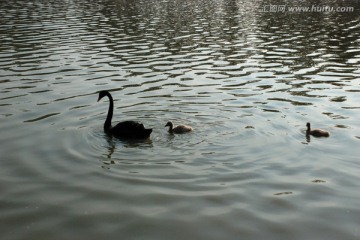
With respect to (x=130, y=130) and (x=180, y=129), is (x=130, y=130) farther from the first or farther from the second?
(x=180, y=129)

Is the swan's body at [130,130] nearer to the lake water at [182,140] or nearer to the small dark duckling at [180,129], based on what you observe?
the lake water at [182,140]

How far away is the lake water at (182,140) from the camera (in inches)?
313

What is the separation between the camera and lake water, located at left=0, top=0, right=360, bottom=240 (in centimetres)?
795

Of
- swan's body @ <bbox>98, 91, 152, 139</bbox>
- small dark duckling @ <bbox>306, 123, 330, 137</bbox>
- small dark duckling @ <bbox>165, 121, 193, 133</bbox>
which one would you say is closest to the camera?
swan's body @ <bbox>98, 91, 152, 139</bbox>

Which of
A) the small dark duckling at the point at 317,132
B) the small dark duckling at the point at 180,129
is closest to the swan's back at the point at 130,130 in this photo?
the small dark duckling at the point at 180,129

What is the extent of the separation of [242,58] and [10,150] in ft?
43.2

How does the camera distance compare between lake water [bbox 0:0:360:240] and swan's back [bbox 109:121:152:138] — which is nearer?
lake water [bbox 0:0:360:240]

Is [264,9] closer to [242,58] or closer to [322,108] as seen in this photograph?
[242,58]

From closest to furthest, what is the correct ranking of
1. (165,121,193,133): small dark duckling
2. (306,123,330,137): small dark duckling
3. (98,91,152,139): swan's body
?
(98,91,152,139): swan's body, (306,123,330,137): small dark duckling, (165,121,193,133): small dark duckling

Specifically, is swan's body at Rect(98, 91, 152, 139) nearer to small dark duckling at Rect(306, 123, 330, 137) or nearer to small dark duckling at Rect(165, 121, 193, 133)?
small dark duckling at Rect(165, 121, 193, 133)

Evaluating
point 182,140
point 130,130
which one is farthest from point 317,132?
point 130,130

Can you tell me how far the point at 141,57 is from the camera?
21484 millimetres

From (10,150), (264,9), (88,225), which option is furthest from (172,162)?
(264,9)

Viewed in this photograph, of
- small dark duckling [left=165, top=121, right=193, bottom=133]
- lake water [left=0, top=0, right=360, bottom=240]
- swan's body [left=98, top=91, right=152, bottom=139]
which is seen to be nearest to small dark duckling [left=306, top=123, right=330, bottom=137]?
lake water [left=0, top=0, right=360, bottom=240]
